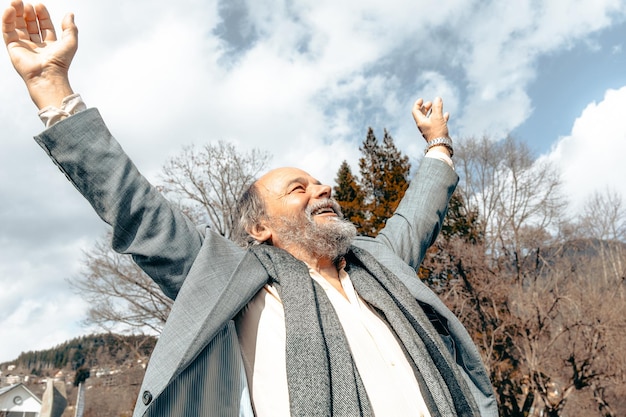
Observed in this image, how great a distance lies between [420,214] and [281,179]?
647 mm

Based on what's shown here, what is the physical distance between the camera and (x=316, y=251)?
1.88 metres

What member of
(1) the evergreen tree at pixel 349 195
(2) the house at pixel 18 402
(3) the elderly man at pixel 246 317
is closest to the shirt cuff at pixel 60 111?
(3) the elderly man at pixel 246 317

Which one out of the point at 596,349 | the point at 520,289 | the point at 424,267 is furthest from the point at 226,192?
the point at 596,349

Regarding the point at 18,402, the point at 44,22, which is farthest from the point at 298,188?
the point at 18,402

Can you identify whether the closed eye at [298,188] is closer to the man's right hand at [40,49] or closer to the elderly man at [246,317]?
the elderly man at [246,317]

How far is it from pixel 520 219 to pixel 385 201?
20.8 feet

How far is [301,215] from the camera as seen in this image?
1970mm

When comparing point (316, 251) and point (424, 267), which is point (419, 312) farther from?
point (424, 267)

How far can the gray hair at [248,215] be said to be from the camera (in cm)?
206

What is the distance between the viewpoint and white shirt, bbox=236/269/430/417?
1.34 metres

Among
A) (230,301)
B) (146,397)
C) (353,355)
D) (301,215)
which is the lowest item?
(146,397)

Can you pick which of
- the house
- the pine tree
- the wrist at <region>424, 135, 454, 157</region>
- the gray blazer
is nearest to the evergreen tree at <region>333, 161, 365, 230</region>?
the pine tree

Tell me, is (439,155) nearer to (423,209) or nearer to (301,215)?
(423,209)

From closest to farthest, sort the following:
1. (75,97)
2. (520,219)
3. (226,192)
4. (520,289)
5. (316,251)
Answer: (75,97)
(316,251)
(520,289)
(226,192)
(520,219)
